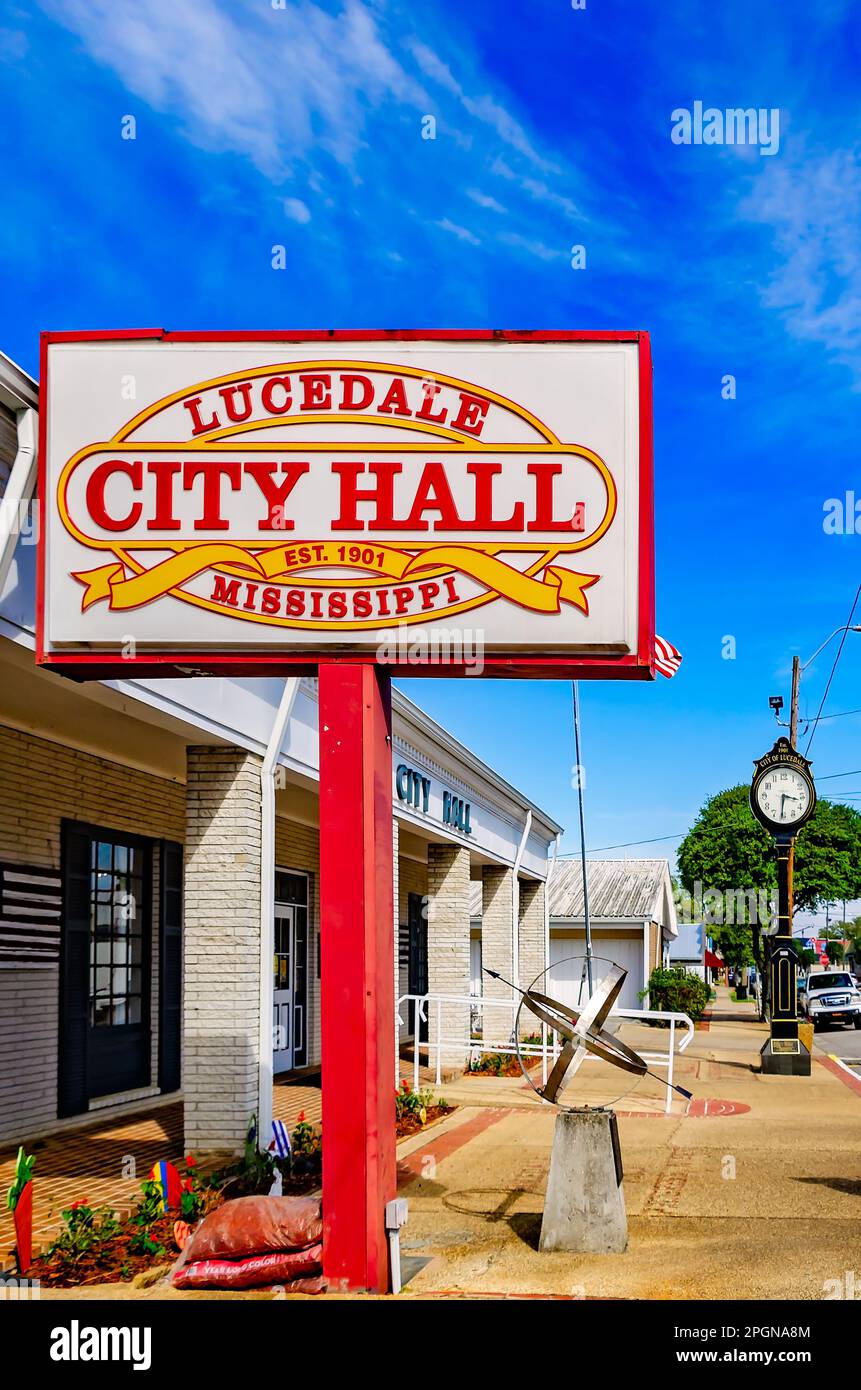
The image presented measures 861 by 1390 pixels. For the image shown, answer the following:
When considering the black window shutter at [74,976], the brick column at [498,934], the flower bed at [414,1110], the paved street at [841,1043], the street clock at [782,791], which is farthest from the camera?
the paved street at [841,1043]

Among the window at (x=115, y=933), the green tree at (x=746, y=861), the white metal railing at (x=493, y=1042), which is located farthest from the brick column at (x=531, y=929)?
the green tree at (x=746, y=861)

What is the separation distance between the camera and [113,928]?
47.4 feet

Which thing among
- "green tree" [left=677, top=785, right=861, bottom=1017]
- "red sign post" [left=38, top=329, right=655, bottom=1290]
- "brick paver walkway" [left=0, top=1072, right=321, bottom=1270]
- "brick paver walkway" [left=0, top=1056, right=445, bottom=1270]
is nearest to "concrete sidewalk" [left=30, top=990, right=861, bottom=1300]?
"red sign post" [left=38, top=329, right=655, bottom=1290]

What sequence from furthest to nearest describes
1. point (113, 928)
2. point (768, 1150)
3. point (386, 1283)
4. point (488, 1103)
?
point (488, 1103) → point (113, 928) → point (768, 1150) → point (386, 1283)

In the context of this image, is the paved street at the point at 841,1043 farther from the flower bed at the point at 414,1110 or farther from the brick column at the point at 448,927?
the flower bed at the point at 414,1110

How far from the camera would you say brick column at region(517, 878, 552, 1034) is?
1065 inches

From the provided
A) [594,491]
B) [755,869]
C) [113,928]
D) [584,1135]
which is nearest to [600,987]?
[584,1135]

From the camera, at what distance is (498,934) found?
2406cm

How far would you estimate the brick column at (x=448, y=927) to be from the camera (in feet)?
63.0

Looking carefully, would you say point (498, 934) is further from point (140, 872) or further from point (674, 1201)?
point (674, 1201)

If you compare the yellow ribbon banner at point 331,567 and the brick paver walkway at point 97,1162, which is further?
the brick paver walkway at point 97,1162

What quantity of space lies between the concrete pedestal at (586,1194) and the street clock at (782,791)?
44.2 ft
